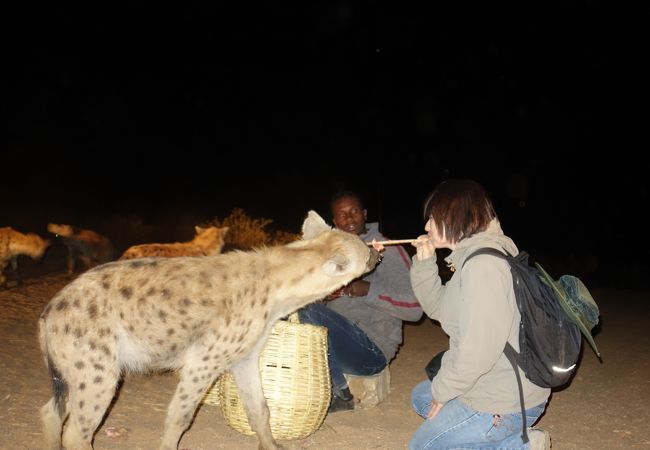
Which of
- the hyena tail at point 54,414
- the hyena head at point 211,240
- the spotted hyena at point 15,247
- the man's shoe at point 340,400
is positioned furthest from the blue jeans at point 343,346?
the spotted hyena at point 15,247

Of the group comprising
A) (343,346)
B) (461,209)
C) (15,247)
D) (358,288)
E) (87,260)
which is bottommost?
(87,260)

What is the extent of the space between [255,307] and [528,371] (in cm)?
117

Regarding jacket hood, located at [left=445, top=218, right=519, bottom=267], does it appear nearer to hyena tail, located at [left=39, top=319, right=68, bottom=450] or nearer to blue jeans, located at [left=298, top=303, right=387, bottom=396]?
blue jeans, located at [left=298, top=303, right=387, bottom=396]

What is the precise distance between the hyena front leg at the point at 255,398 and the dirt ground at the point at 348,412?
0.16 metres

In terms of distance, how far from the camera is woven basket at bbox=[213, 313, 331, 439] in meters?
2.82

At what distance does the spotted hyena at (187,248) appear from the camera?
17.6 feet

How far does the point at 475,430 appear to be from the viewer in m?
2.24

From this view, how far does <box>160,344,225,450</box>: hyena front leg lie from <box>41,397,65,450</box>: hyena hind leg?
0.43 m

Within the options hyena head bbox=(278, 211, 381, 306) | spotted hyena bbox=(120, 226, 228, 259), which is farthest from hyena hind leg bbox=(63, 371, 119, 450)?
spotted hyena bbox=(120, 226, 228, 259)

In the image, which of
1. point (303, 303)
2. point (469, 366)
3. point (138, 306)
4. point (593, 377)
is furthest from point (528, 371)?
point (593, 377)

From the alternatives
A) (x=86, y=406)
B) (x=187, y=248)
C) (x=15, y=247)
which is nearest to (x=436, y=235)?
(x=86, y=406)

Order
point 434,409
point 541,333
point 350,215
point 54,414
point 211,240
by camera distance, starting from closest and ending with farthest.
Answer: point 541,333 → point 434,409 → point 54,414 → point 350,215 → point 211,240

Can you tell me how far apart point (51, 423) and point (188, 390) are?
57 cm

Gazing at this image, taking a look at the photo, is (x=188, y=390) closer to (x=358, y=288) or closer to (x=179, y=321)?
(x=179, y=321)
